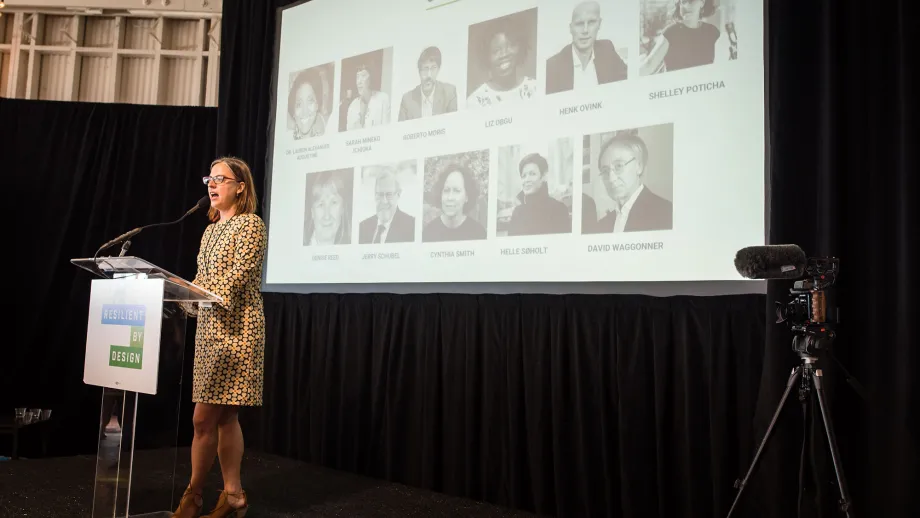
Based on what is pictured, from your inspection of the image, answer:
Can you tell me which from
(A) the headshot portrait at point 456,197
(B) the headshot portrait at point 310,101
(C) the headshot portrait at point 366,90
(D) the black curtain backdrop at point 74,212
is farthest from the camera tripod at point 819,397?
(D) the black curtain backdrop at point 74,212

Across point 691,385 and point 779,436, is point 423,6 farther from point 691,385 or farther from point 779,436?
point 779,436

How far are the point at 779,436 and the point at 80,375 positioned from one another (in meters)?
4.71

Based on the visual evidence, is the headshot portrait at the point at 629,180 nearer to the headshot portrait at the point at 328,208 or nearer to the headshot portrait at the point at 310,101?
the headshot portrait at the point at 328,208

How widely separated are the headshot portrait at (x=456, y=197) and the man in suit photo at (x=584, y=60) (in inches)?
21.5

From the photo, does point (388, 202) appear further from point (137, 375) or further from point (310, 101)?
point (137, 375)

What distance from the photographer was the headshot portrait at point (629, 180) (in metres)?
3.08

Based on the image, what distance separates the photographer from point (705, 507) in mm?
2979

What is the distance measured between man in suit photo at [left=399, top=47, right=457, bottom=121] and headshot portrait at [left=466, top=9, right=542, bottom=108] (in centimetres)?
15

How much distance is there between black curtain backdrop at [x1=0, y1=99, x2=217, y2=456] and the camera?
5125mm

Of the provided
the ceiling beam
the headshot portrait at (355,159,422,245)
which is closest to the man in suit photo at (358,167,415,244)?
the headshot portrait at (355,159,422,245)

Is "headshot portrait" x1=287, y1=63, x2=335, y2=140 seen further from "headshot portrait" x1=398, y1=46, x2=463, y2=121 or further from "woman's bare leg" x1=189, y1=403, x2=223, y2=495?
"woman's bare leg" x1=189, y1=403, x2=223, y2=495

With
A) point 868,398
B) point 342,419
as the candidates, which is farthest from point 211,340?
point 868,398

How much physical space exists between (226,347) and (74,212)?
3.36m

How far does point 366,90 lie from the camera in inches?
171
